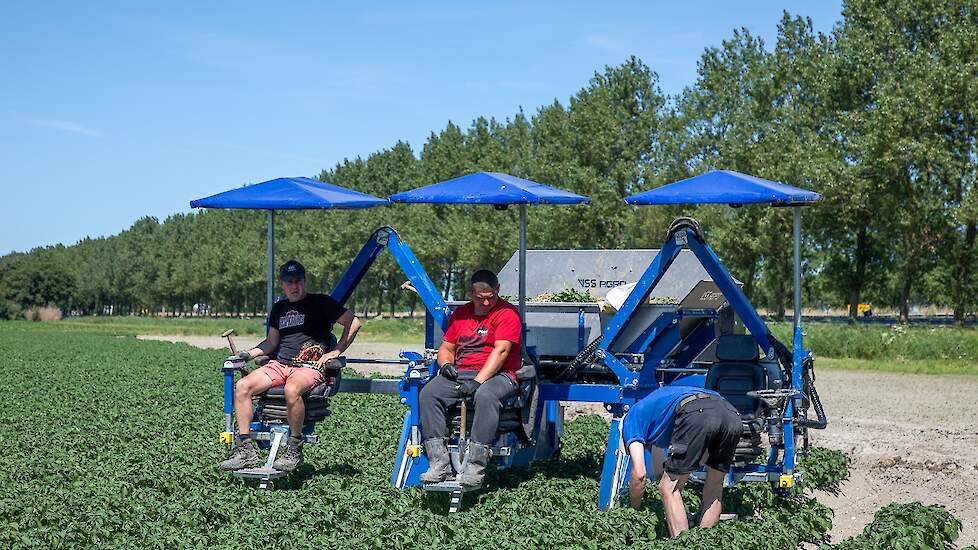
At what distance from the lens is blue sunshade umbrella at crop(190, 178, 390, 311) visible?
10258mm

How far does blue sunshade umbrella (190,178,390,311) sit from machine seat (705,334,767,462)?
340 centimetres

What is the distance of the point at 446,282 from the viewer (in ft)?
208

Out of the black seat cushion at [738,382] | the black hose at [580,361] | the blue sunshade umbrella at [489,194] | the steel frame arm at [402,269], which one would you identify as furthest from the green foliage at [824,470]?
the steel frame arm at [402,269]

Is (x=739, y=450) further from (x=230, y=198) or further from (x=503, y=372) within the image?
(x=230, y=198)

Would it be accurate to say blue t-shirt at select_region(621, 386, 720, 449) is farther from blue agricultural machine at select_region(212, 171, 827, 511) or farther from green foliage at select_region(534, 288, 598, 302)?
green foliage at select_region(534, 288, 598, 302)

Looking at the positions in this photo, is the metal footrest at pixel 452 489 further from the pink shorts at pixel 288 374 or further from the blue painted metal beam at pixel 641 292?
the blue painted metal beam at pixel 641 292

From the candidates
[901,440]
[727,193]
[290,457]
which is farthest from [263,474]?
[901,440]

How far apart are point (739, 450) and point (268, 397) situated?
14.0ft

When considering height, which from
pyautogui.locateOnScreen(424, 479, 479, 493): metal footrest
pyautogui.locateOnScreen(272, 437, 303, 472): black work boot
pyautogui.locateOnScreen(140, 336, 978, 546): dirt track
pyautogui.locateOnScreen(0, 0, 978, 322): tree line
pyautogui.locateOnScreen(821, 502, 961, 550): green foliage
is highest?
pyautogui.locateOnScreen(0, 0, 978, 322): tree line

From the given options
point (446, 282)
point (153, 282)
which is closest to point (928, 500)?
point (446, 282)

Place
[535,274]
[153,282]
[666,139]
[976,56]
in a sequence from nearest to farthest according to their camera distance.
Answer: [535,274] → [976,56] → [666,139] → [153,282]

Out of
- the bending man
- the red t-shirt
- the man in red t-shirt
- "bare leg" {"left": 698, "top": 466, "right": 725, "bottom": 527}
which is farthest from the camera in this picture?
the red t-shirt

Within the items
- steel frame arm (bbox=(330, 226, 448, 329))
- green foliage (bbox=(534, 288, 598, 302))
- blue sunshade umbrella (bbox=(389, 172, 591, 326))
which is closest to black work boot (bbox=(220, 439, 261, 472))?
steel frame arm (bbox=(330, 226, 448, 329))

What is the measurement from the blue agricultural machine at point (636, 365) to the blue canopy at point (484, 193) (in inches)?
2.5
